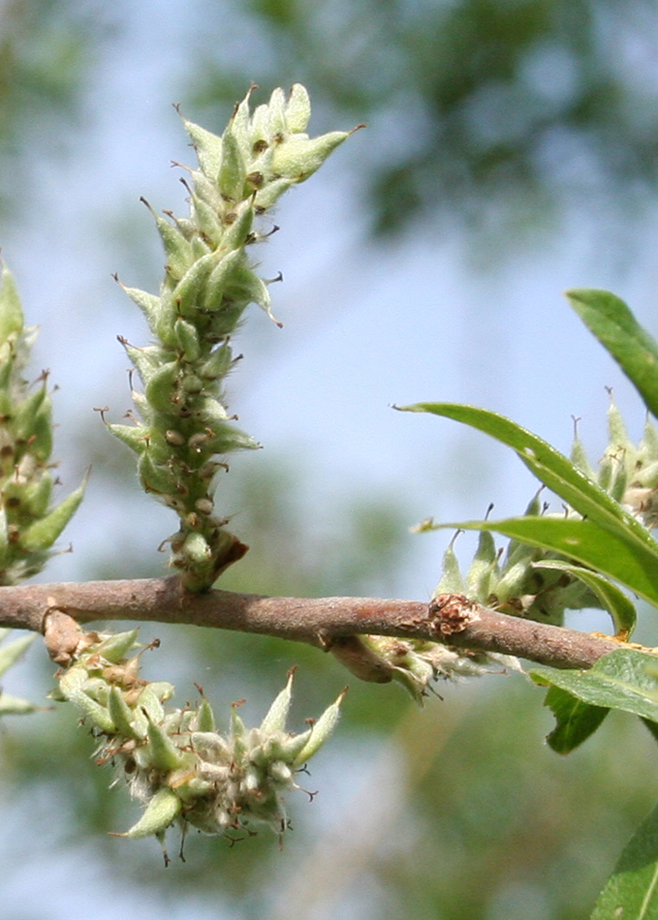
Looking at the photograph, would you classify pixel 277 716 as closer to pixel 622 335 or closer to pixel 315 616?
pixel 315 616

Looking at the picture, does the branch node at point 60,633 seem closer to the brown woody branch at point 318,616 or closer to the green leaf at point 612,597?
the brown woody branch at point 318,616

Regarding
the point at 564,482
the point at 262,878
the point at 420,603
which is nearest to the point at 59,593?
the point at 420,603

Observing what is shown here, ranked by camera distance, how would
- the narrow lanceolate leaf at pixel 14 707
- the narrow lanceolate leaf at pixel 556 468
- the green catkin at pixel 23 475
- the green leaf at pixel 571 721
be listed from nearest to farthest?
the narrow lanceolate leaf at pixel 556 468 → the green leaf at pixel 571 721 → the green catkin at pixel 23 475 → the narrow lanceolate leaf at pixel 14 707

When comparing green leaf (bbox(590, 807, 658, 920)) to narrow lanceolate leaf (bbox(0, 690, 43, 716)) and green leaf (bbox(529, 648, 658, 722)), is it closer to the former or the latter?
green leaf (bbox(529, 648, 658, 722))

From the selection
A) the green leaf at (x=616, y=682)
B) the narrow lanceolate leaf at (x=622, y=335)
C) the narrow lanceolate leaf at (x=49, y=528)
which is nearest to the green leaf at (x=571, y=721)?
the green leaf at (x=616, y=682)

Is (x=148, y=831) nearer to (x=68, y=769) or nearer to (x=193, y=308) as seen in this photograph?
(x=193, y=308)

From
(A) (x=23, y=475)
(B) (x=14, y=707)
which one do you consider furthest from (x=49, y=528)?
(B) (x=14, y=707)
